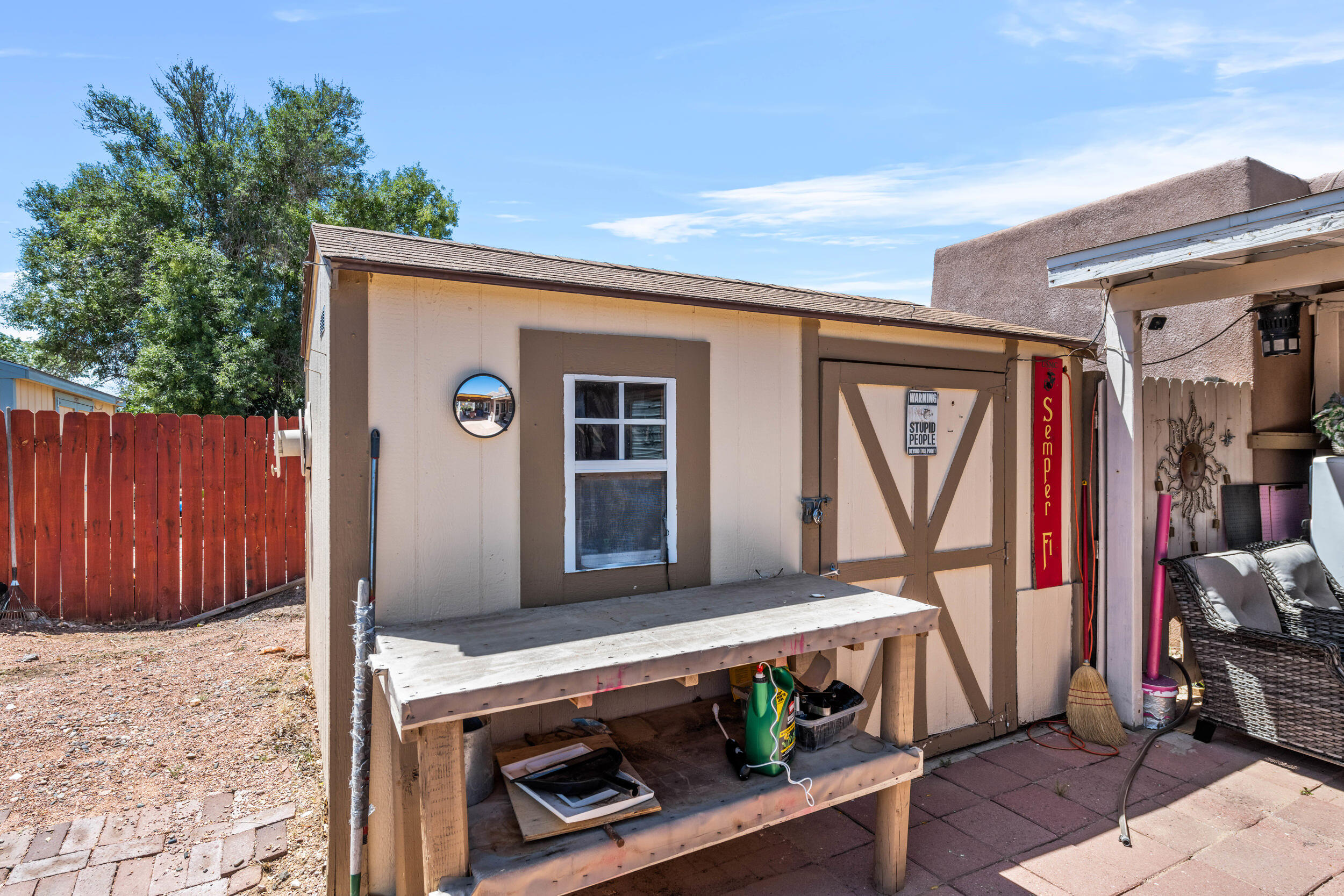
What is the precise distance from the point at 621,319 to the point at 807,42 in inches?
166

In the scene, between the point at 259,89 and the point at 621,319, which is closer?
the point at 621,319

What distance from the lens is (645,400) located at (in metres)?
3.24

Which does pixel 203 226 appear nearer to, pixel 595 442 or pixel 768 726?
pixel 595 442

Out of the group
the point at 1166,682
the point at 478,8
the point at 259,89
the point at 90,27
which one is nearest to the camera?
the point at 1166,682

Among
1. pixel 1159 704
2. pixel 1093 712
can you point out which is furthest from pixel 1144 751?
pixel 1159 704

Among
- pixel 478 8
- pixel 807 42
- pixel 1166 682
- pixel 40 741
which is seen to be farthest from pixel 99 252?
pixel 1166 682

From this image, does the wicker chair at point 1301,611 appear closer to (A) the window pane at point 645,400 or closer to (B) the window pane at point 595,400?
(A) the window pane at point 645,400

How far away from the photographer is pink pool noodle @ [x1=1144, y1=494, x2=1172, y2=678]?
189 inches

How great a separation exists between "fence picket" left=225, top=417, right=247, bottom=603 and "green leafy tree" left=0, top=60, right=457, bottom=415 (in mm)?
7446

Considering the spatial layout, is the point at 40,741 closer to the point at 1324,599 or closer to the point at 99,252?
the point at 1324,599

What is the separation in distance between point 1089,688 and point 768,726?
3081 millimetres

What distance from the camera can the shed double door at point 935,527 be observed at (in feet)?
12.8

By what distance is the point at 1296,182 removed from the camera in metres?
6.21

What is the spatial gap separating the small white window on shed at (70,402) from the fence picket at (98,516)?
25.6 ft
